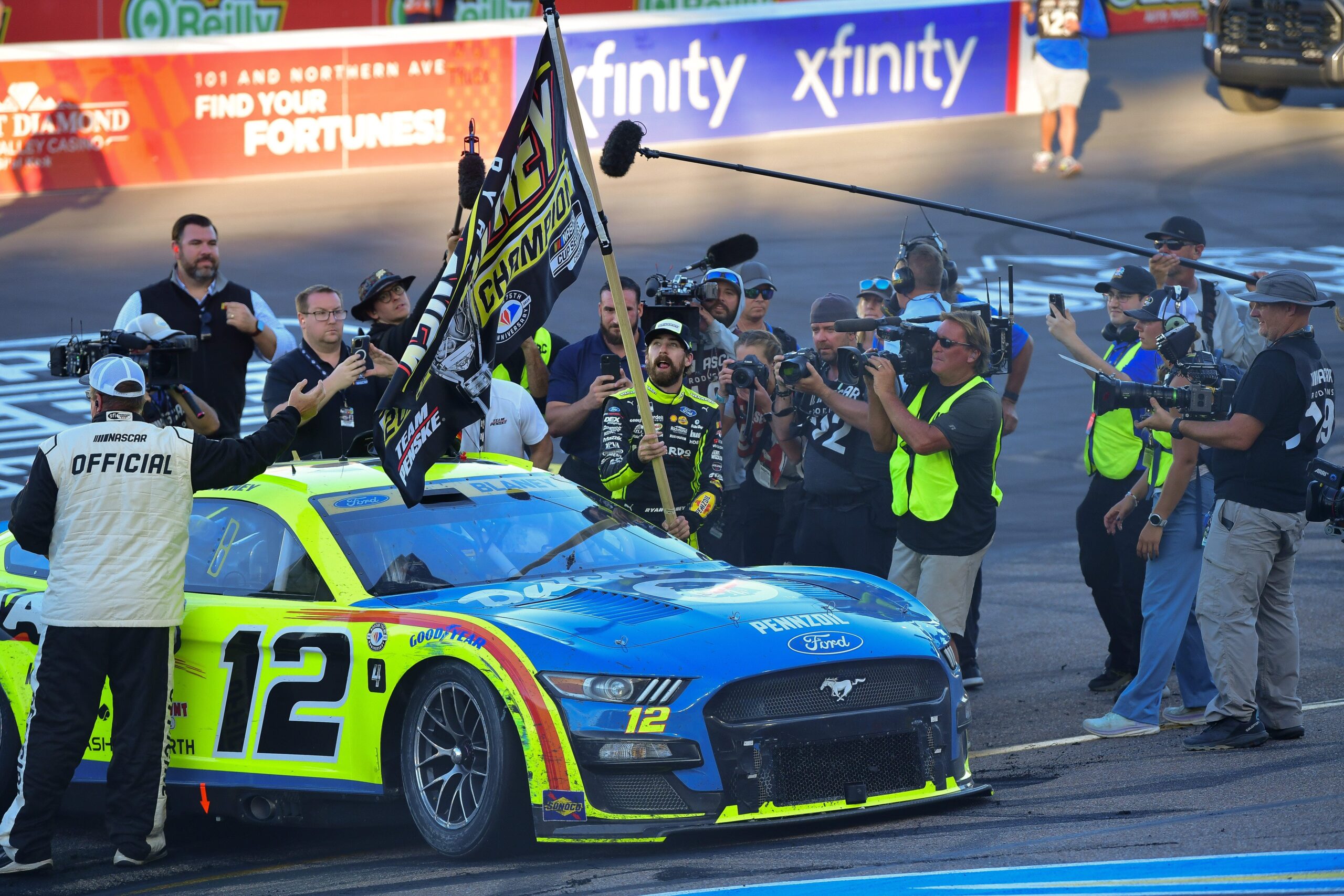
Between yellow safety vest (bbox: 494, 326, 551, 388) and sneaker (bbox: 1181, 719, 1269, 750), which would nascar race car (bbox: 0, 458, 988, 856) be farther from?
yellow safety vest (bbox: 494, 326, 551, 388)

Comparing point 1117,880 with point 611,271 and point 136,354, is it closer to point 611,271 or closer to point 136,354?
point 611,271

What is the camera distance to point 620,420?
29.2ft

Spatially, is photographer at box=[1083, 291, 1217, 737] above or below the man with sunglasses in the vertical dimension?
below

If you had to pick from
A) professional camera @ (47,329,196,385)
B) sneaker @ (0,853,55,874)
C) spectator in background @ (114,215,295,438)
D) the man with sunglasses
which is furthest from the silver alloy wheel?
the man with sunglasses

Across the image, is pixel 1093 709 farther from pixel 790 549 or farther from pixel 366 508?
pixel 366 508

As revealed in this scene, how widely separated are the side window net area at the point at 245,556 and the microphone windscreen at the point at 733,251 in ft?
12.5

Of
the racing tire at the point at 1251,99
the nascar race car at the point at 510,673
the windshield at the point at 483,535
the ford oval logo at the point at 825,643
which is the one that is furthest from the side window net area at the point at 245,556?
the racing tire at the point at 1251,99

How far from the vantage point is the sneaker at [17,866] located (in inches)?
273

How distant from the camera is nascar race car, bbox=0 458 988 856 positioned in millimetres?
6250

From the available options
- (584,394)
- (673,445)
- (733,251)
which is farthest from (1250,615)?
(733,251)

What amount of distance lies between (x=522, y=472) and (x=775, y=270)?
1070 centimetres

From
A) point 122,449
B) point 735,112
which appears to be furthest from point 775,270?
point 122,449

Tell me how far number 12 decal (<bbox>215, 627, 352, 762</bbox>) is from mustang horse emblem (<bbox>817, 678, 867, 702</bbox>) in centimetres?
178

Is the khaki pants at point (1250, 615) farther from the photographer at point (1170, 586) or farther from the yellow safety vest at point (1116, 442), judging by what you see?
the yellow safety vest at point (1116, 442)
